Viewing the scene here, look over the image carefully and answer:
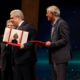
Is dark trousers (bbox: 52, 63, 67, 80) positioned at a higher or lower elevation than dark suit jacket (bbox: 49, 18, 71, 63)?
lower

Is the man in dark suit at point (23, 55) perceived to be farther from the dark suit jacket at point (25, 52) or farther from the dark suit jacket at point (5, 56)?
the dark suit jacket at point (5, 56)

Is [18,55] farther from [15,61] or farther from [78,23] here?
[78,23]

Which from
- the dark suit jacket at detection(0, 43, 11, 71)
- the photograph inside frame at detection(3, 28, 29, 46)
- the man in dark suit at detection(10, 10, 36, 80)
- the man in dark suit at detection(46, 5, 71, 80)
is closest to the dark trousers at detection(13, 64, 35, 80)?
the man in dark suit at detection(10, 10, 36, 80)

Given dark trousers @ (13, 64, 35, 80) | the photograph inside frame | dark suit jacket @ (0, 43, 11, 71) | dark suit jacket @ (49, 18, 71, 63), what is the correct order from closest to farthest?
1. dark suit jacket @ (49, 18, 71, 63)
2. the photograph inside frame
3. dark trousers @ (13, 64, 35, 80)
4. dark suit jacket @ (0, 43, 11, 71)

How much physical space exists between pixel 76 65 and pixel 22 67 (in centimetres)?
403

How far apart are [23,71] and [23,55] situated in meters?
0.25

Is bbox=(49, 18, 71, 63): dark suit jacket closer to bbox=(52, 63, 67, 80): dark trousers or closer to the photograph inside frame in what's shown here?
bbox=(52, 63, 67, 80): dark trousers

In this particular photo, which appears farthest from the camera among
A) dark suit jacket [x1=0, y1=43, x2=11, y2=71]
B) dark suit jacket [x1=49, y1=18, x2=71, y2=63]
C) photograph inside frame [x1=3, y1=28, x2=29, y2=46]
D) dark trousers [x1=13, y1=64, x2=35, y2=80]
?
dark suit jacket [x1=0, y1=43, x2=11, y2=71]

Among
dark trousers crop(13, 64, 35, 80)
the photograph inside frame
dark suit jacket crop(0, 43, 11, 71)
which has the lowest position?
dark trousers crop(13, 64, 35, 80)

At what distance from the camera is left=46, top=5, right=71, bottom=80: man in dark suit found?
20.5 ft

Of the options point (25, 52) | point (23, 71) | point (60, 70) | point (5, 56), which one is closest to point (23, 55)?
point (25, 52)

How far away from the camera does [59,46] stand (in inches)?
246

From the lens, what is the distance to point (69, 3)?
12195 mm

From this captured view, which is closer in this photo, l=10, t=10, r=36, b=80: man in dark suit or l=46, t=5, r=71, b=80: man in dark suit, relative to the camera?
l=46, t=5, r=71, b=80: man in dark suit
